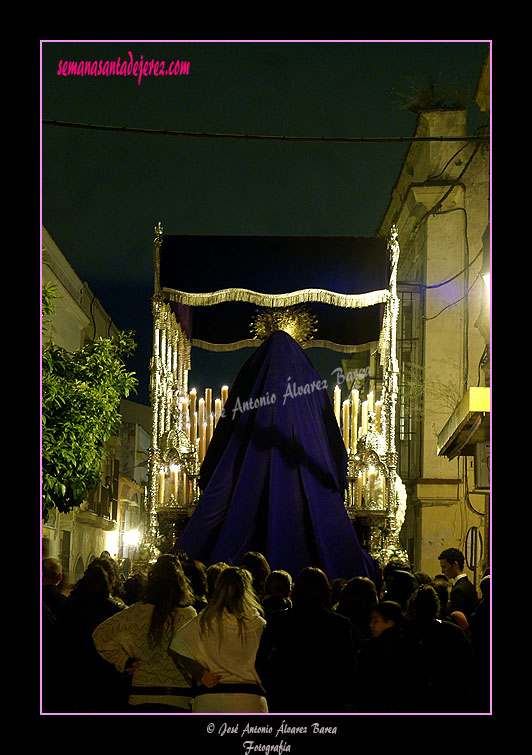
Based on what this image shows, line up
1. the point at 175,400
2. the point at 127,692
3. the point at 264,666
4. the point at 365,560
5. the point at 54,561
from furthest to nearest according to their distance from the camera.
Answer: the point at 175,400
the point at 365,560
the point at 54,561
the point at 127,692
the point at 264,666

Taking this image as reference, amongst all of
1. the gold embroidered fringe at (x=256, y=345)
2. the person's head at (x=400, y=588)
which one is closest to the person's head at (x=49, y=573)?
the person's head at (x=400, y=588)

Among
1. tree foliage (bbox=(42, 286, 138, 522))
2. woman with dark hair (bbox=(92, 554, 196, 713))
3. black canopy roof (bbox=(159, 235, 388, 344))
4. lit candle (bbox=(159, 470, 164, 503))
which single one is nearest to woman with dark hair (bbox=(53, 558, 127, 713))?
woman with dark hair (bbox=(92, 554, 196, 713))

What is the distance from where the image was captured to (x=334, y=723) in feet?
18.2

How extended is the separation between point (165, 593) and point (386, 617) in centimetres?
114

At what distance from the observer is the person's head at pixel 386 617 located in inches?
219

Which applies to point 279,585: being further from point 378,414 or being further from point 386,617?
point 378,414

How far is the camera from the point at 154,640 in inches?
217

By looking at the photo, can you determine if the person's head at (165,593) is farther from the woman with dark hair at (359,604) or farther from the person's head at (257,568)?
the person's head at (257,568)

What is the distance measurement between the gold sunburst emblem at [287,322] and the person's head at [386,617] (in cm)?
865

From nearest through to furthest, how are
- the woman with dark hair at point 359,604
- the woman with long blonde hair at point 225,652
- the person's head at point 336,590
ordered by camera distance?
the woman with long blonde hair at point 225,652 < the woman with dark hair at point 359,604 < the person's head at point 336,590

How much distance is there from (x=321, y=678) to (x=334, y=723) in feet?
0.84

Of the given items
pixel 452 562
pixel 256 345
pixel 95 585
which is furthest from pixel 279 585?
pixel 256 345
